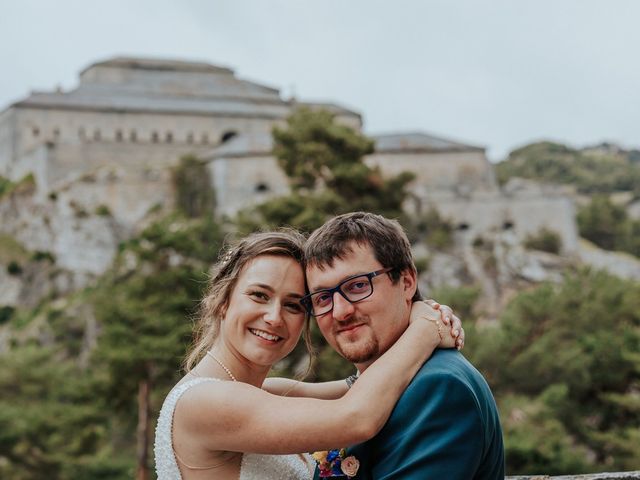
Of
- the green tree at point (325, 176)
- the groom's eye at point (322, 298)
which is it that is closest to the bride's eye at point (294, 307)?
the groom's eye at point (322, 298)

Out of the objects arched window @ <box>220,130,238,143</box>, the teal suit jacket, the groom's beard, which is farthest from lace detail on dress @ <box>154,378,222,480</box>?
arched window @ <box>220,130,238,143</box>

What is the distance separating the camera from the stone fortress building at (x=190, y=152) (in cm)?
3959

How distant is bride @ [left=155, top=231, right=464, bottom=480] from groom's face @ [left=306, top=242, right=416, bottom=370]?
6 centimetres

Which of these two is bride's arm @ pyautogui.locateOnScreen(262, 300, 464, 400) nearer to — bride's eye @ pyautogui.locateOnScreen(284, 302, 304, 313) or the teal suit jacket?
bride's eye @ pyautogui.locateOnScreen(284, 302, 304, 313)

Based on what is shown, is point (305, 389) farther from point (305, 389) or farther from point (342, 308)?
point (342, 308)

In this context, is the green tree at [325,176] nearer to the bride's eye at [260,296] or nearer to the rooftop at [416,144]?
the rooftop at [416,144]

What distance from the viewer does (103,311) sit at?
21.7 metres

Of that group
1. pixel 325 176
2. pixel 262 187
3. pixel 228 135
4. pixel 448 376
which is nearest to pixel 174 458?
pixel 448 376

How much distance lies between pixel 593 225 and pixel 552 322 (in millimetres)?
30242

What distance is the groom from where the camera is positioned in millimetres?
2348

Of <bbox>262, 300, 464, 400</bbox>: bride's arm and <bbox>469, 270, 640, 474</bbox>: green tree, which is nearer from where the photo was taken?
<bbox>262, 300, 464, 400</bbox>: bride's arm

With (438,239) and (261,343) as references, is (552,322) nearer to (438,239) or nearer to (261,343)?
(438,239)

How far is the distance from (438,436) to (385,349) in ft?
1.59

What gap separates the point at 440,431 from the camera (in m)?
2.35
